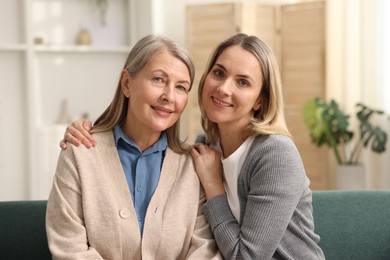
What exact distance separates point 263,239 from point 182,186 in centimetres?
31

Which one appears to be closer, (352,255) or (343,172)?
(352,255)

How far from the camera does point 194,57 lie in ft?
20.5

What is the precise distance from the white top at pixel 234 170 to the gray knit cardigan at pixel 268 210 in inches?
0.7

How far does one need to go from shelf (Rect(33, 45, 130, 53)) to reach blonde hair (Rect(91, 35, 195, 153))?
4342mm

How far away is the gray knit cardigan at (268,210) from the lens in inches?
74.8

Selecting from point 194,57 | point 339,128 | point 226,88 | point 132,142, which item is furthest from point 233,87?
point 194,57

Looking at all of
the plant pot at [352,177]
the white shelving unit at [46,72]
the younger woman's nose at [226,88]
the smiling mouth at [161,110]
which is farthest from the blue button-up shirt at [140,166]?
the white shelving unit at [46,72]

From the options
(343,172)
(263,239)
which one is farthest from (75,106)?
(263,239)

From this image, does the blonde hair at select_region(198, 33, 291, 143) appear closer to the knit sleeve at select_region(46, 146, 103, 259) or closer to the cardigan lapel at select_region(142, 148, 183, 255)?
the cardigan lapel at select_region(142, 148, 183, 255)

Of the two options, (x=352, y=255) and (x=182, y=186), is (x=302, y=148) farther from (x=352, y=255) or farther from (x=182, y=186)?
(x=182, y=186)

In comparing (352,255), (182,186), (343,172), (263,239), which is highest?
(182,186)

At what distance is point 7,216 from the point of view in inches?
87.1

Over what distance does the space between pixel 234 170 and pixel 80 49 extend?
15.3ft

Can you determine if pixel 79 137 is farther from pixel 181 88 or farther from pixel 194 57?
pixel 194 57
